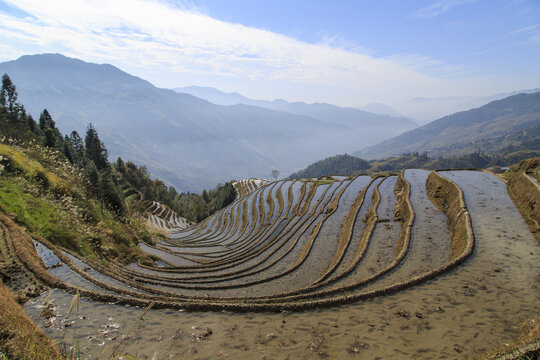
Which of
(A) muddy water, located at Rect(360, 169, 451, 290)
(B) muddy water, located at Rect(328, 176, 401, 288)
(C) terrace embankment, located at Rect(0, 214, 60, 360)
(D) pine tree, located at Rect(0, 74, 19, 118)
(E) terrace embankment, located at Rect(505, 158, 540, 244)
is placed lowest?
(B) muddy water, located at Rect(328, 176, 401, 288)

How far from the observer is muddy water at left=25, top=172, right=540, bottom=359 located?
272 inches

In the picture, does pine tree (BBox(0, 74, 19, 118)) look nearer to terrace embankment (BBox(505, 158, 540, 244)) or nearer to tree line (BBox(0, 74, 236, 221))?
tree line (BBox(0, 74, 236, 221))

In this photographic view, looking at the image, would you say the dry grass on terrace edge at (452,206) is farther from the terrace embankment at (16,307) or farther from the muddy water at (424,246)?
the terrace embankment at (16,307)

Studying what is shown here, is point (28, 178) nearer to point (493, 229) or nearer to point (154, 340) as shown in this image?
point (154, 340)

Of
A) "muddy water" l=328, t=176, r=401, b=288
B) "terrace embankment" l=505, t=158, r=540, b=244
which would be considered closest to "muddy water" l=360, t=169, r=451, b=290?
"muddy water" l=328, t=176, r=401, b=288

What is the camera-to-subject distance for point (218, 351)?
6871 mm

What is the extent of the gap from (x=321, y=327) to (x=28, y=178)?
73.8ft

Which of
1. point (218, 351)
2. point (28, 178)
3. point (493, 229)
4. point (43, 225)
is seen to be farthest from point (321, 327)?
point (28, 178)

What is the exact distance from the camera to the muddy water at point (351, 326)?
691 centimetres

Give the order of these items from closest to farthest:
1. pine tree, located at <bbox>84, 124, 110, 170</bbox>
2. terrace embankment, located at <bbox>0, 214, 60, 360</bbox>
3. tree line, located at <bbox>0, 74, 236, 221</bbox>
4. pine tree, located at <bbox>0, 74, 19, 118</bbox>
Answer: terrace embankment, located at <bbox>0, 214, 60, 360</bbox> → tree line, located at <bbox>0, 74, 236, 221</bbox> → pine tree, located at <bbox>0, 74, 19, 118</bbox> → pine tree, located at <bbox>84, 124, 110, 170</bbox>

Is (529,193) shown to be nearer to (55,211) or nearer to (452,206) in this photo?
(452,206)

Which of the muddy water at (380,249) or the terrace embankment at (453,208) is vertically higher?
the terrace embankment at (453,208)

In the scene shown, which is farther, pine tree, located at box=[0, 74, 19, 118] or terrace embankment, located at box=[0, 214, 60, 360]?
pine tree, located at box=[0, 74, 19, 118]

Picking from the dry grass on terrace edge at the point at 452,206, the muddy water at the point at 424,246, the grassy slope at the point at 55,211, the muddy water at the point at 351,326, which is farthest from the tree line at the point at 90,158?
the dry grass on terrace edge at the point at 452,206
